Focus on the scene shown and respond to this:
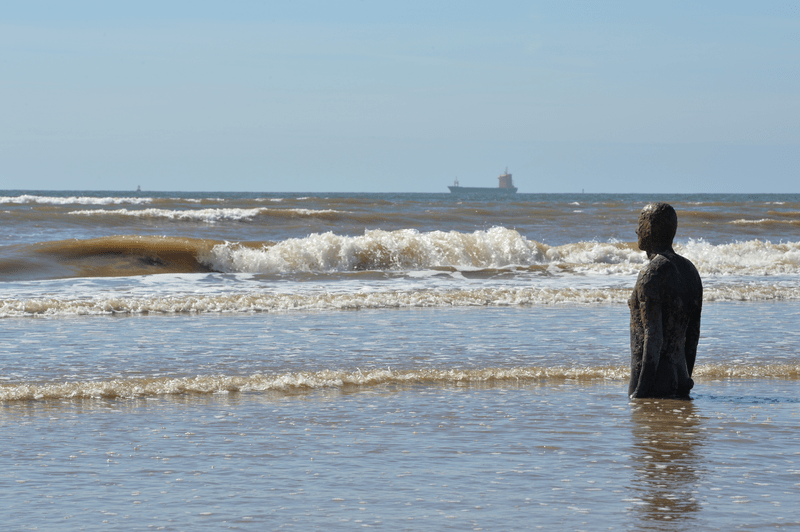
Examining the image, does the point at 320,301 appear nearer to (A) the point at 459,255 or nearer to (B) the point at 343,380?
(B) the point at 343,380

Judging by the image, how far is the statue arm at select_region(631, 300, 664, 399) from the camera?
18.4ft

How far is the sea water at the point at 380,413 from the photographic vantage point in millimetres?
3791

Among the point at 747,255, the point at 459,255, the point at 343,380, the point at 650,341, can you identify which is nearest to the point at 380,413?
the point at 343,380

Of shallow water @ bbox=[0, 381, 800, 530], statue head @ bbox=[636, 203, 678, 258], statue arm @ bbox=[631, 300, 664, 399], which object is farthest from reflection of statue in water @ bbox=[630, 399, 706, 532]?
statue head @ bbox=[636, 203, 678, 258]

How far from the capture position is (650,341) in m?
5.67

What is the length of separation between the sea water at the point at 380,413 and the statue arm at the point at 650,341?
0.19 meters

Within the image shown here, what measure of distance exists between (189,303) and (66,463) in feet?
24.1

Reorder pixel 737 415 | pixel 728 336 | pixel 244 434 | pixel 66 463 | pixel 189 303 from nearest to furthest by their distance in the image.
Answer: pixel 66 463 → pixel 244 434 → pixel 737 415 → pixel 728 336 → pixel 189 303

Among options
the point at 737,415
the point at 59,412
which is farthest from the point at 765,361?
the point at 59,412

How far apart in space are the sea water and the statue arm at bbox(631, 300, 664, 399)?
0.19 meters

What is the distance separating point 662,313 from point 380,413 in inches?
79.0

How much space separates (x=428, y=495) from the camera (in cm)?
391

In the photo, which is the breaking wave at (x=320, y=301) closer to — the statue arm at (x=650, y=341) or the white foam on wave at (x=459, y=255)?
the white foam on wave at (x=459, y=255)

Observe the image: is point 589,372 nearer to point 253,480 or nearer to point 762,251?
point 253,480
